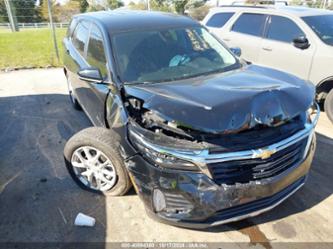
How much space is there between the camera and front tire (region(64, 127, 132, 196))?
2.87 meters

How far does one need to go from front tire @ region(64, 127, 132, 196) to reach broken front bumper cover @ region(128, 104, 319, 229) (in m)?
0.40

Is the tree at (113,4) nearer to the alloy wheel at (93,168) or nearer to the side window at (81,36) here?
the side window at (81,36)

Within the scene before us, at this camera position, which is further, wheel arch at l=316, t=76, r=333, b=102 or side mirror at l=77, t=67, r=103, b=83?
wheel arch at l=316, t=76, r=333, b=102

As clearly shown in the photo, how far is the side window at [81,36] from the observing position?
4257 millimetres

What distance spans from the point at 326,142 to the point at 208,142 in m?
2.92

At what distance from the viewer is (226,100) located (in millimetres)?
2357

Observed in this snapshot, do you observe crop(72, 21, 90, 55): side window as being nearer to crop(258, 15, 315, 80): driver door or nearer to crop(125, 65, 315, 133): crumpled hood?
crop(125, 65, 315, 133): crumpled hood

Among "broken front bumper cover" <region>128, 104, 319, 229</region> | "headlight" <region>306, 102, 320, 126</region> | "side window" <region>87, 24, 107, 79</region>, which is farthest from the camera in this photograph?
"side window" <region>87, 24, 107, 79</region>

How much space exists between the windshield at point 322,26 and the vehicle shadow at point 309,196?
218 centimetres

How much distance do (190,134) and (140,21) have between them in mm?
1998

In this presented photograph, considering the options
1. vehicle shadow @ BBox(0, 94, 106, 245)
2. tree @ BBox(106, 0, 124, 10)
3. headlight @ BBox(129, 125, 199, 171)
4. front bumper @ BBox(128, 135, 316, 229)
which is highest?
headlight @ BBox(129, 125, 199, 171)

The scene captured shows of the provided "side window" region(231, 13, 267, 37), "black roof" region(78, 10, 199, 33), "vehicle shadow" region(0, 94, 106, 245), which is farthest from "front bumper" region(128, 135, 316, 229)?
"side window" region(231, 13, 267, 37)

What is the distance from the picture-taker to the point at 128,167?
2557 mm

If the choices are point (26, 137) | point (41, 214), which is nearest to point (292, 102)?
point (41, 214)
